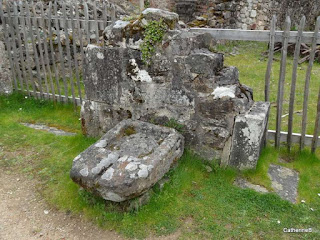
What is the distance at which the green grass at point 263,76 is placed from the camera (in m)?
5.74

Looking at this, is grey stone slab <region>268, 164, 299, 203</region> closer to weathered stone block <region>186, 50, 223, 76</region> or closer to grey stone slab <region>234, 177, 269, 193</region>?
grey stone slab <region>234, 177, 269, 193</region>

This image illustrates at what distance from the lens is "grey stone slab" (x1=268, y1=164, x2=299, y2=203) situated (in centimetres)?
363

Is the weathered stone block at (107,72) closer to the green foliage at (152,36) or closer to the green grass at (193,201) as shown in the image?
the green foliage at (152,36)

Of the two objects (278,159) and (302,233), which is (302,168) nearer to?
(278,159)

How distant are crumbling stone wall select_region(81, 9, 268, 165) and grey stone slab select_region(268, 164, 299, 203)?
0.66 metres

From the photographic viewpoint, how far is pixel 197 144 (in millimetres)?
4203

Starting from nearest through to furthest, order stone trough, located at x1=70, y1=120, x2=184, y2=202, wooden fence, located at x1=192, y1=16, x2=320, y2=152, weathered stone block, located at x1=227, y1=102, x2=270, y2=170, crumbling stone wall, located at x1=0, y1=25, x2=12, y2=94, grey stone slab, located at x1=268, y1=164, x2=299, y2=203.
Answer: stone trough, located at x1=70, y1=120, x2=184, y2=202 < grey stone slab, located at x1=268, y1=164, x2=299, y2=203 < weathered stone block, located at x1=227, y1=102, x2=270, y2=170 < wooden fence, located at x1=192, y1=16, x2=320, y2=152 < crumbling stone wall, located at x1=0, y1=25, x2=12, y2=94

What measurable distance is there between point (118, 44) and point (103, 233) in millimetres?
2439

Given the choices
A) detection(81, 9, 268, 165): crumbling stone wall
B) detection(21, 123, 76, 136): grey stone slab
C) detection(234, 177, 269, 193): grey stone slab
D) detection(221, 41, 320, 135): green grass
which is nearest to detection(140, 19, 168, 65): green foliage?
detection(81, 9, 268, 165): crumbling stone wall

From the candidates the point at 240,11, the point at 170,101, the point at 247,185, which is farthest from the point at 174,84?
the point at 240,11

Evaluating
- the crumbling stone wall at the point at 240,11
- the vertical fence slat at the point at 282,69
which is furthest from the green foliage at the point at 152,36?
the crumbling stone wall at the point at 240,11

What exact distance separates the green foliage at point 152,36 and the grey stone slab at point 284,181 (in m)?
2.21

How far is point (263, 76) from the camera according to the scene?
8.17 m

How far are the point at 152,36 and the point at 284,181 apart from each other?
2.46 m
